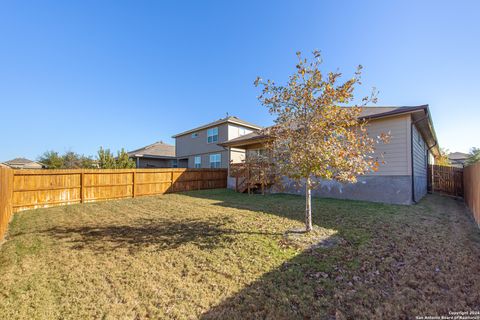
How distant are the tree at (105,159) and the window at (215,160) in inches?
365

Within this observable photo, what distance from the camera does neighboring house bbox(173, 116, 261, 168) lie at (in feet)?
65.7

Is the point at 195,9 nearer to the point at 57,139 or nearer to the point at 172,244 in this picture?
the point at 172,244

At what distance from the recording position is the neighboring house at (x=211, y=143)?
2003cm

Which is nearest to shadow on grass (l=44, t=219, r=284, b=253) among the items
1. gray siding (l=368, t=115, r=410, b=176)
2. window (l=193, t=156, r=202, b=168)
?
gray siding (l=368, t=115, r=410, b=176)

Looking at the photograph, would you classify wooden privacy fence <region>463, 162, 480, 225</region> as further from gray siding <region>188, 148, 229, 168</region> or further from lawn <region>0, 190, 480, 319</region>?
gray siding <region>188, 148, 229, 168</region>

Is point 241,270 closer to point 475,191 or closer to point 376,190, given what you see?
point 475,191

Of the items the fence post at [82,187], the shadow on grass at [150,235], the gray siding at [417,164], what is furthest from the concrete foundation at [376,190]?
the fence post at [82,187]

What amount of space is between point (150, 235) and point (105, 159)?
1743 centimetres

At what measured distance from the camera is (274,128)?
5422 mm

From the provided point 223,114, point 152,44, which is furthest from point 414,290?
point 223,114

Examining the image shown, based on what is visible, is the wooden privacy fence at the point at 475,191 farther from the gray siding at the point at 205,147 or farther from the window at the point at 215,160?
the window at the point at 215,160

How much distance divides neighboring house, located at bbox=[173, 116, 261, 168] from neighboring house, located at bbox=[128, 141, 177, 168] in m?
1.86

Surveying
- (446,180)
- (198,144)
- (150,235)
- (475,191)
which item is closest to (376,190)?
(475,191)

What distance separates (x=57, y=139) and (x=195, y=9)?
2287 cm
